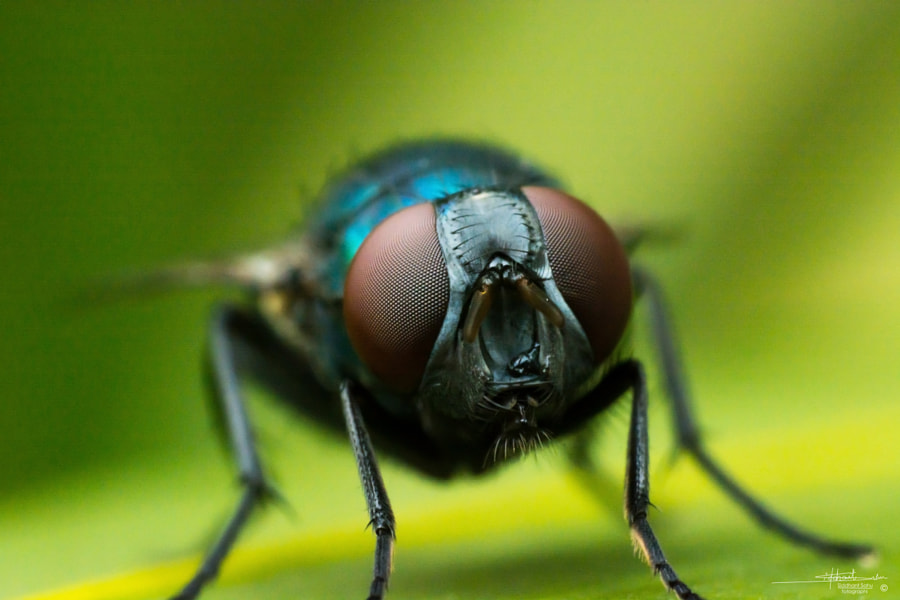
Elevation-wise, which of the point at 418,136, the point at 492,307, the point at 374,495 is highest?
the point at 492,307

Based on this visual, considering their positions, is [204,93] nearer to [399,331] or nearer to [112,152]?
[112,152]

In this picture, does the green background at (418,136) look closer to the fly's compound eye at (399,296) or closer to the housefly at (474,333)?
the housefly at (474,333)

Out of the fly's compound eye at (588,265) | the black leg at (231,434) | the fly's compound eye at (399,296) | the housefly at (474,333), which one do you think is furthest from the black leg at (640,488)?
the black leg at (231,434)

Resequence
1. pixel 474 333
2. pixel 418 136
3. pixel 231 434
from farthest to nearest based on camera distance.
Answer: pixel 418 136 < pixel 231 434 < pixel 474 333

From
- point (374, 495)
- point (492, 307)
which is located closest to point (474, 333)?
point (492, 307)

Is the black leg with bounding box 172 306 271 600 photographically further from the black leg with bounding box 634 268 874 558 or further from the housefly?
the black leg with bounding box 634 268 874 558

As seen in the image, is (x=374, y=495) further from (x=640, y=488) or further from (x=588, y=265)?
(x=588, y=265)

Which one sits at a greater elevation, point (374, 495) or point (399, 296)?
point (399, 296)
